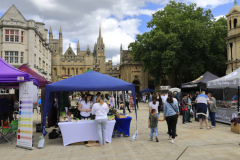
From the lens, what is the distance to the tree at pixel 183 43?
2536 cm

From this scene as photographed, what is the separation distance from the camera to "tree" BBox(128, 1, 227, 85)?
25359 mm

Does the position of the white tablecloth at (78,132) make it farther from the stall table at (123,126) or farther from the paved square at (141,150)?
the stall table at (123,126)

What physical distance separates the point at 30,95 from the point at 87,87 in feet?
6.39

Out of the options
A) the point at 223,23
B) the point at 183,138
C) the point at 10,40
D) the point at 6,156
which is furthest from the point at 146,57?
the point at 6,156

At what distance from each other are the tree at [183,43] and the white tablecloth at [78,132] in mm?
19704

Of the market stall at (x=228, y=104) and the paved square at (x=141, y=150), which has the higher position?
the market stall at (x=228, y=104)

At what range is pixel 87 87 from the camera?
24.7 ft

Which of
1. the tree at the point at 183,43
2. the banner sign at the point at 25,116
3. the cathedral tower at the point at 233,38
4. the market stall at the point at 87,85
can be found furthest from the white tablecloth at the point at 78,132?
the cathedral tower at the point at 233,38

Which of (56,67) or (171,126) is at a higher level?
(56,67)

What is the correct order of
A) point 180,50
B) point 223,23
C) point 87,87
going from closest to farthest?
1. point 87,87
2. point 180,50
3. point 223,23

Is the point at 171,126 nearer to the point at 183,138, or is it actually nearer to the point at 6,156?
the point at 183,138

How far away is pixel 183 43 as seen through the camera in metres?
26.7

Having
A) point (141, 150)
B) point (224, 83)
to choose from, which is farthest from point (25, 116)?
point (224, 83)

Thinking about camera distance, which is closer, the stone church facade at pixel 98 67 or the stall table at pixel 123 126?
the stall table at pixel 123 126
